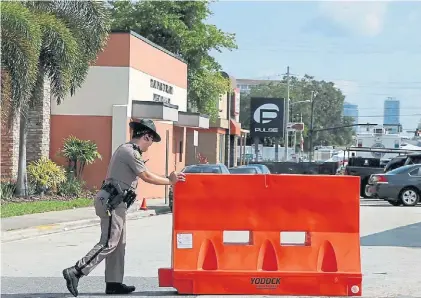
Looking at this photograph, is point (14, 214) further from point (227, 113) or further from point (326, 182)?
point (227, 113)

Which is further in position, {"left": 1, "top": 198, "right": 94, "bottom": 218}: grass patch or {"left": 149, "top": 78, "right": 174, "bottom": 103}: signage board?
{"left": 149, "top": 78, "right": 174, "bottom": 103}: signage board

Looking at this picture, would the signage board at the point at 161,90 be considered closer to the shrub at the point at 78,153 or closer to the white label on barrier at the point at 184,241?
the shrub at the point at 78,153

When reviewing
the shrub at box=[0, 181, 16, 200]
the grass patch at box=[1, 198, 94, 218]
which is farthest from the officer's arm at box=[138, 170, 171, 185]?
the shrub at box=[0, 181, 16, 200]

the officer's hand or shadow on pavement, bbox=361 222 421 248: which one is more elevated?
the officer's hand

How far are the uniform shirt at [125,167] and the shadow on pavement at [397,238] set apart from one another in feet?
26.2

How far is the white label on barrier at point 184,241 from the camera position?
30.4 feet

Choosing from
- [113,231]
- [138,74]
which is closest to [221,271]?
[113,231]

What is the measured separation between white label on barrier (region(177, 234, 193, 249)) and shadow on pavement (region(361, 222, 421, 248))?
24.5 ft

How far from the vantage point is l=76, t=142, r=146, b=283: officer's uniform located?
29.2 ft

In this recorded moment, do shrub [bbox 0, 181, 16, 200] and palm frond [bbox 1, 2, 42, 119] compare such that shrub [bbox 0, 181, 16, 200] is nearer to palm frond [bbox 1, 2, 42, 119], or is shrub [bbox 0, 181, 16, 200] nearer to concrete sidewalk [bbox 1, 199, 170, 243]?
concrete sidewalk [bbox 1, 199, 170, 243]

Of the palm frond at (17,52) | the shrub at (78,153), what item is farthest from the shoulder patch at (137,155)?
the shrub at (78,153)

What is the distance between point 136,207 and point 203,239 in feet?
62.1

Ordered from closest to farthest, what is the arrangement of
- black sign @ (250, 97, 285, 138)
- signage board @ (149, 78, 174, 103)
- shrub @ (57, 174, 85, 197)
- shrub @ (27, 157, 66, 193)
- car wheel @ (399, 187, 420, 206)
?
1. shrub @ (27, 157, 66, 193)
2. shrub @ (57, 174, 85, 197)
3. car wheel @ (399, 187, 420, 206)
4. signage board @ (149, 78, 174, 103)
5. black sign @ (250, 97, 285, 138)

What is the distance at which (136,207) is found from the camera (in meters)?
28.1
